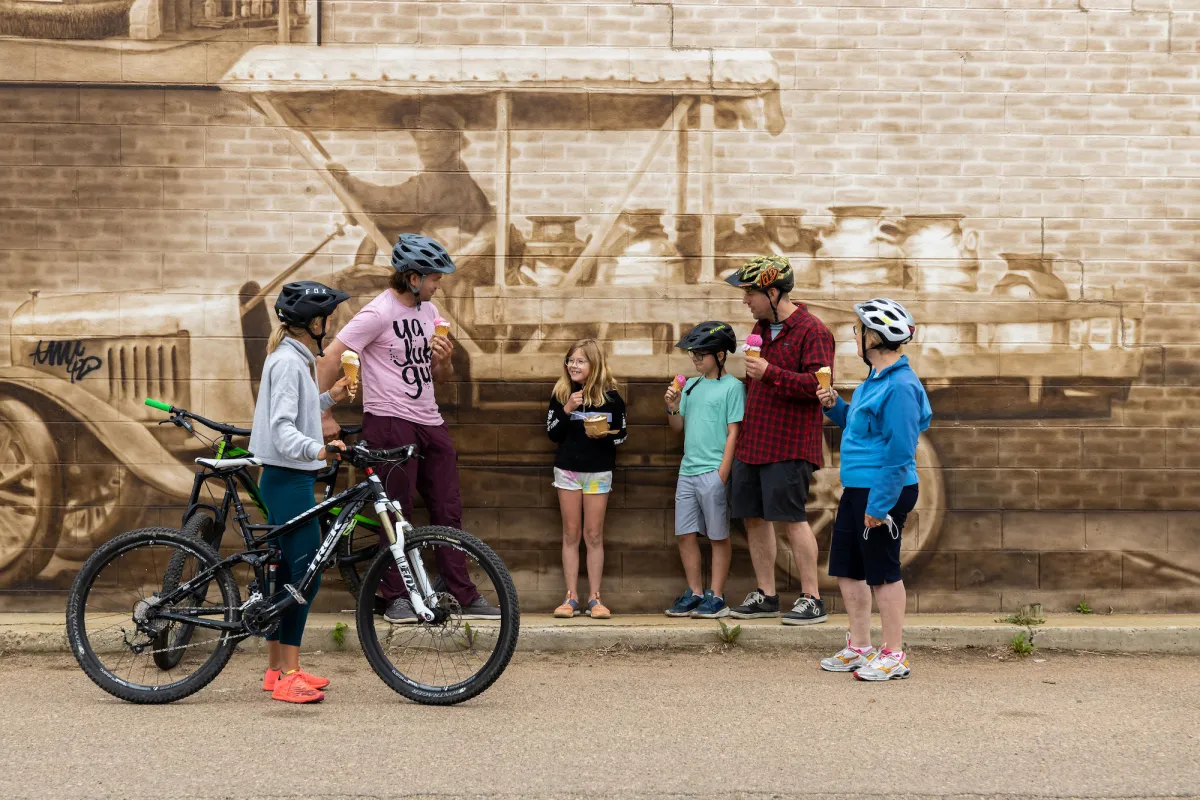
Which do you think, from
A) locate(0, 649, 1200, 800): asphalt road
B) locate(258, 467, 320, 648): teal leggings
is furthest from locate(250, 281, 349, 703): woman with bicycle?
locate(0, 649, 1200, 800): asphalt road

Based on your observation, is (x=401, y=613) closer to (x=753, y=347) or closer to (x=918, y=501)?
(x=753, y=347)

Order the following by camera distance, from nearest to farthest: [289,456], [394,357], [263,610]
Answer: [289,456] → [263,610] → [394,357]

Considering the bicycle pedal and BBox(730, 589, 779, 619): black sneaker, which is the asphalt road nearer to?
the bicycle pedal

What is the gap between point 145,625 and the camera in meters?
6.03

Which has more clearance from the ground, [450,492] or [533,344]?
[533,344]

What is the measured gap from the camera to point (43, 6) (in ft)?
26.1

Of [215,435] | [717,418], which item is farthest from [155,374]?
[717,418]

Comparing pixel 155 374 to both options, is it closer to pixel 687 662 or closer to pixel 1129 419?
pixel 687 662

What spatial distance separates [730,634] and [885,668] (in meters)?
1.09

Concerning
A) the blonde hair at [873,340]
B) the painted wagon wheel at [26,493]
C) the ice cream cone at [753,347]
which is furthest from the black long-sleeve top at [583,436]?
the painted wagon wheel at [26,493]

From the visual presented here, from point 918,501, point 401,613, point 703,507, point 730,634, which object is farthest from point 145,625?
point 918,501

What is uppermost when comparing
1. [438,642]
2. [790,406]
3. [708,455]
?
[790,406]

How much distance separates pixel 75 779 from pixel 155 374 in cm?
378

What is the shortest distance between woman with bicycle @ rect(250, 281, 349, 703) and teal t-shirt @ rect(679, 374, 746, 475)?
2.63 m
